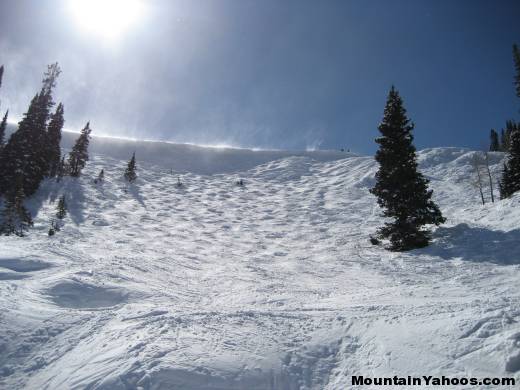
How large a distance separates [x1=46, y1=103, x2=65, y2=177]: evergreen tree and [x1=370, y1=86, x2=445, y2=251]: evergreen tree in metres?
33.6

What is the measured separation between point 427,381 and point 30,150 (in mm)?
37270

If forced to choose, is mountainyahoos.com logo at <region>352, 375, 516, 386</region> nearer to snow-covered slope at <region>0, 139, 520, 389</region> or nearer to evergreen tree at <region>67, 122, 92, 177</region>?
snow-covered slope at <region>0, 139, 520, 389</region>

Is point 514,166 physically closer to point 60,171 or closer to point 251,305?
point 251,305

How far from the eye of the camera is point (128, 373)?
6406 millimetres

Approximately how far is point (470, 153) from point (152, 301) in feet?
162

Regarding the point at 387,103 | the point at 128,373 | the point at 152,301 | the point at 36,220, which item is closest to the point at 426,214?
the point at 387,103

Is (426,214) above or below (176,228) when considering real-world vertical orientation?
above

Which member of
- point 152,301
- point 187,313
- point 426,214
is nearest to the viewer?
point 187,313

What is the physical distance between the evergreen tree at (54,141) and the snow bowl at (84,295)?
3013 cm

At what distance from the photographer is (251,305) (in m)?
10.8

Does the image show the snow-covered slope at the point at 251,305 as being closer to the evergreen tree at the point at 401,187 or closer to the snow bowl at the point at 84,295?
the snow bowl at the point at 84,295

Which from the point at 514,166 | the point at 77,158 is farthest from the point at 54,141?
the point at 514,166

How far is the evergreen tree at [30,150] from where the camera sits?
30.3 m

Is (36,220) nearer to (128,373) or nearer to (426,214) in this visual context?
(128,373)
